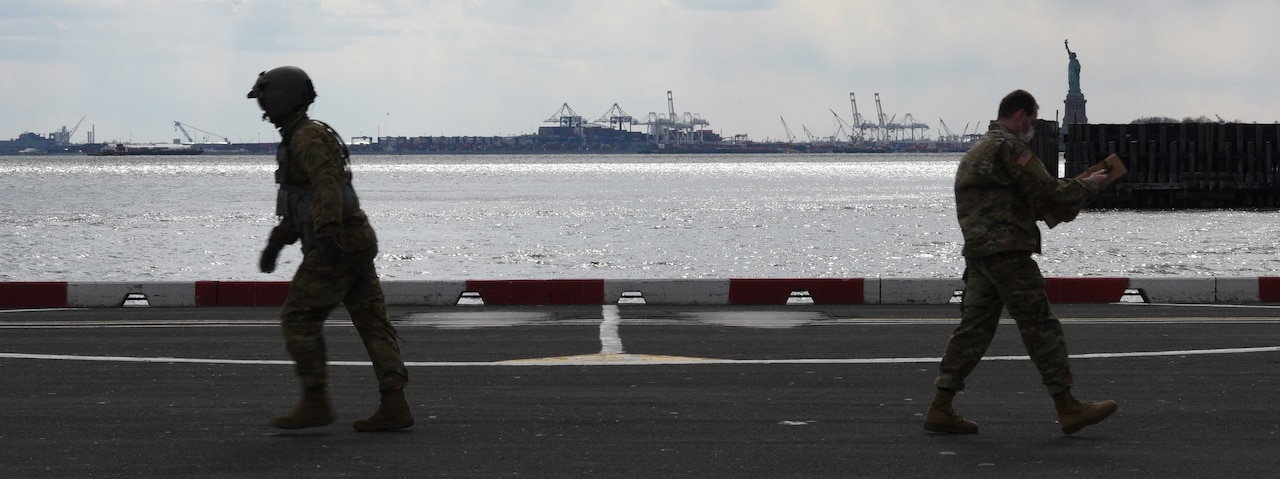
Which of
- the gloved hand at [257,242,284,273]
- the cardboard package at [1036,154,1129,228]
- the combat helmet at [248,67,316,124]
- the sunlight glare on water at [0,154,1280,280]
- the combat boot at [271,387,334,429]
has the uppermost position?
the combat helmet at [248,67,316,124]

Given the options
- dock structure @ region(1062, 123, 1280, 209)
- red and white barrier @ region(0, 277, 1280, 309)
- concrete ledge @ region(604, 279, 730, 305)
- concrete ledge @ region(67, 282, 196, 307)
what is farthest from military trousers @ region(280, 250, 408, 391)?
dock structure @ region(1062, 123, 1280, 209)

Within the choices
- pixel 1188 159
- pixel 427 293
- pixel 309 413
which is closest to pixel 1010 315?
pixel 309 413

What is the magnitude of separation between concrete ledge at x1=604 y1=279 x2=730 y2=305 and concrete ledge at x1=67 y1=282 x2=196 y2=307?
384 centimetres

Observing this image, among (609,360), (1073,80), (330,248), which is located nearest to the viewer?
(330,248)

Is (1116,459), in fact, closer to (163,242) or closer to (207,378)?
(207,378)

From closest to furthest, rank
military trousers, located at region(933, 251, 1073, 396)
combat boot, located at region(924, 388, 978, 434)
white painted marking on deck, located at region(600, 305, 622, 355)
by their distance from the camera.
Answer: military trousers, located at region(933, 251, 1073, 396)
combat boot, located at region(924, 388, 978, 434)
white painted marking on deck, located at region(600, 305, 622, 355)

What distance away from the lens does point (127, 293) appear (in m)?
15.6

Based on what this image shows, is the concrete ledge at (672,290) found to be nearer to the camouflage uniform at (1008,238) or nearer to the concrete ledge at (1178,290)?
the concrete ledge at (1178,290)

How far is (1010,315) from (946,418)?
1.77ft

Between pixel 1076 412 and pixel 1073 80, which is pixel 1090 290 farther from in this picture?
pixel 1073 80

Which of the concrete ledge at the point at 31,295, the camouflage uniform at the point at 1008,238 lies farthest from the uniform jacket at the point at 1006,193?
the concrete ledge at the point at 31,295

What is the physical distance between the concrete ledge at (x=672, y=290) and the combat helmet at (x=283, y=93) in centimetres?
805

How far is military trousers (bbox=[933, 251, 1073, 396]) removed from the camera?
7.19 metres

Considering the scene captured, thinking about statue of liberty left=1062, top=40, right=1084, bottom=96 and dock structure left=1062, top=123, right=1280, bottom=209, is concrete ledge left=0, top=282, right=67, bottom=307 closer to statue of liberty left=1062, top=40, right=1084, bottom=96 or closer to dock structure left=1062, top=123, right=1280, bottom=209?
dock structure left=1062, top=123, right=1280, bottom=209
